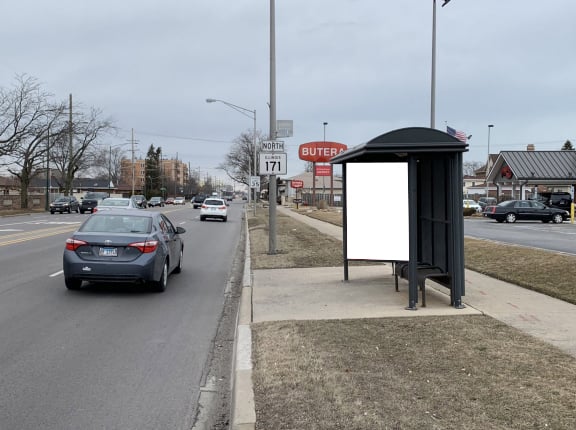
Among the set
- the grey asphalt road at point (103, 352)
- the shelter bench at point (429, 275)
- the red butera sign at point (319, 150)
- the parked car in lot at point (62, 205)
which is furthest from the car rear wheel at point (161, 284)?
the red butera sign at point (319, 150)

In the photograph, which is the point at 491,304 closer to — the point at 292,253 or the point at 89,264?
the point at 89,264

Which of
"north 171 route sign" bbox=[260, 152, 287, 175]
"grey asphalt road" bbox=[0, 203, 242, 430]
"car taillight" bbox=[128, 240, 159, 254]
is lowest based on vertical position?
"grey asphalt road" bbox=[0, 203, 242, 430]

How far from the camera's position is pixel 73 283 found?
10.1m

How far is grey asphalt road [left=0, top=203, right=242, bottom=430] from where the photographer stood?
463cm

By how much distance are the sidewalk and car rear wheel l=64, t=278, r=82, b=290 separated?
2.98 metres

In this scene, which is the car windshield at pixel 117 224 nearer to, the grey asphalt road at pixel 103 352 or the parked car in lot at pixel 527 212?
the grey asphalt road at pixel 103 352

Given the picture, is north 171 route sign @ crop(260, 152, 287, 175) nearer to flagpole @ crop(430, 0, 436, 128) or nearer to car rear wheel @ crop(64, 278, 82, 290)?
car rear wheel @ crop(64, 278, 82, 290)

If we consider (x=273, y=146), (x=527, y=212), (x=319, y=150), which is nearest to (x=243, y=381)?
(x=273, y=146)

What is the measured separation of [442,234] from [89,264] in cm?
583

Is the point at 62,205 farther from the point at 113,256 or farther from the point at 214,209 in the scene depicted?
the point at 113,256

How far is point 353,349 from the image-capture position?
19.1ft

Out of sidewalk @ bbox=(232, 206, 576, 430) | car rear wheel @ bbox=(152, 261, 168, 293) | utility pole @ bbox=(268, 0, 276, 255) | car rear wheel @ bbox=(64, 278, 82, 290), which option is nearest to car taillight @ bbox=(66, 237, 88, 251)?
car rear wheel @ bbox=(64, 278, 82, 290)

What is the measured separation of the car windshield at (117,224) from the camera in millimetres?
10109

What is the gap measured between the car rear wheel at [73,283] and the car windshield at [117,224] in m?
0.88
